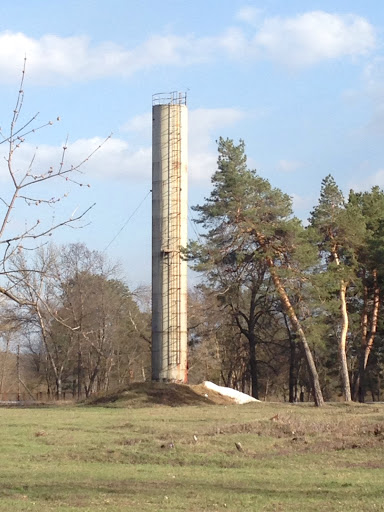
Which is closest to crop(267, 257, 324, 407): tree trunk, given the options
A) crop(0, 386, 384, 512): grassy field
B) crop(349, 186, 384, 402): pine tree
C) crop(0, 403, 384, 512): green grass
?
crop(349, 186, 384, 402): pine tree

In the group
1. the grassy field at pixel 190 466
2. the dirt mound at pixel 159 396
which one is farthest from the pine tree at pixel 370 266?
the grassy field at pixel 190 466

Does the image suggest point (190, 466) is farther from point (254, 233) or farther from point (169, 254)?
point (169, 254)

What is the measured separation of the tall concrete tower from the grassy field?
14.7 m

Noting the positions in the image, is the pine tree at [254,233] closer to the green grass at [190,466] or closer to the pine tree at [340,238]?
Result: the pine tree at [340,238]

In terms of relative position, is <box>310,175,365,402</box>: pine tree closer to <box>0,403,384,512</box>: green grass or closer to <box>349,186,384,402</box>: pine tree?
<box>349,186,384,402</box>: pine tree

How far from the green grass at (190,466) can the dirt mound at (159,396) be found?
32.3ft

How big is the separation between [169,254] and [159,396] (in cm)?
758

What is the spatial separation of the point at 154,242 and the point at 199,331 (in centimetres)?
1141

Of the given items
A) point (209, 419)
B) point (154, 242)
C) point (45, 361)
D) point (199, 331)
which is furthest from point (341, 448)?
point (45, 361)

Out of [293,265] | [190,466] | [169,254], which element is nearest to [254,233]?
[293,265]

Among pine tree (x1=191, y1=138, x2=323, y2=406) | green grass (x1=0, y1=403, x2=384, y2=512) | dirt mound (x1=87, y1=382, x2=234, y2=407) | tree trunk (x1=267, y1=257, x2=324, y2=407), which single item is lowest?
green grass (x1=0, y1=403, x2=384, y2=512)

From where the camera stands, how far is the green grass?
1081cm

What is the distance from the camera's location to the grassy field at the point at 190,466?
35.5 feet

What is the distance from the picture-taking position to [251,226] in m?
33.8
